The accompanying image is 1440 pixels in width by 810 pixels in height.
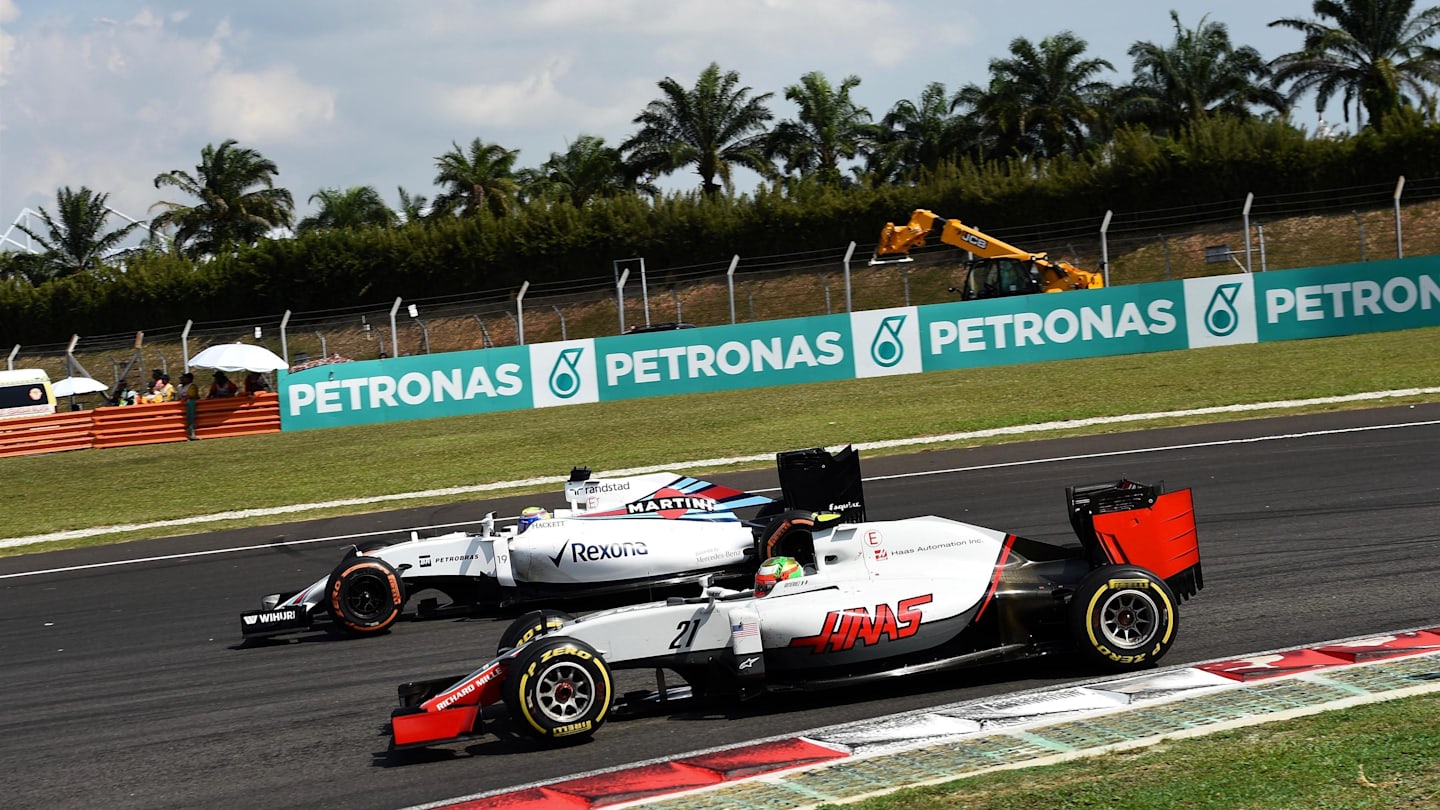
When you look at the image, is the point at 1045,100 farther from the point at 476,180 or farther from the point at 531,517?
the point at 531,517

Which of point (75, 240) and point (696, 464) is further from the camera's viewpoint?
point (75, 240)

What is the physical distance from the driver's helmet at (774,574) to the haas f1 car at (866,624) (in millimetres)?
29

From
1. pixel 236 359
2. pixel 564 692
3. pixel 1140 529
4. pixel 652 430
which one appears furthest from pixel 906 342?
pixel 564 692

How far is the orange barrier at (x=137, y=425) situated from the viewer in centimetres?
3119

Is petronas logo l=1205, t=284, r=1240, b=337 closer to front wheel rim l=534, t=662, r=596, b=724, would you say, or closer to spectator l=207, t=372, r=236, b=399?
spectator l=207, t=372, r=236, b=399

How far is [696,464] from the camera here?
2019 centimetres

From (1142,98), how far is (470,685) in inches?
2367

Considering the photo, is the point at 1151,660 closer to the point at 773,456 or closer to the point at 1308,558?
the point at 1308,558

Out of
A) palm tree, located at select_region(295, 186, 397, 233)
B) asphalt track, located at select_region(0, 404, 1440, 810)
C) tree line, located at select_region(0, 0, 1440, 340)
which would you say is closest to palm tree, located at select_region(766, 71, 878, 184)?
tree line, located at select_region(0, 0, 1440, 340)

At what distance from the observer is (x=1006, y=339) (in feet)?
101

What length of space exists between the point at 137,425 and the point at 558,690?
2816 cm

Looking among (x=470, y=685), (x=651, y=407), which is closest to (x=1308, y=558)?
(x=470, y=685)

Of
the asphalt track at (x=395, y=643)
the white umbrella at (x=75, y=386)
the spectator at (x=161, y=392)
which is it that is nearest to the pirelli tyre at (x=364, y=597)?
the asphalt track at (x=395, y=643)

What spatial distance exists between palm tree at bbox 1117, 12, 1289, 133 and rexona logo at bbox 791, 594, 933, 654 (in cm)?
5871
